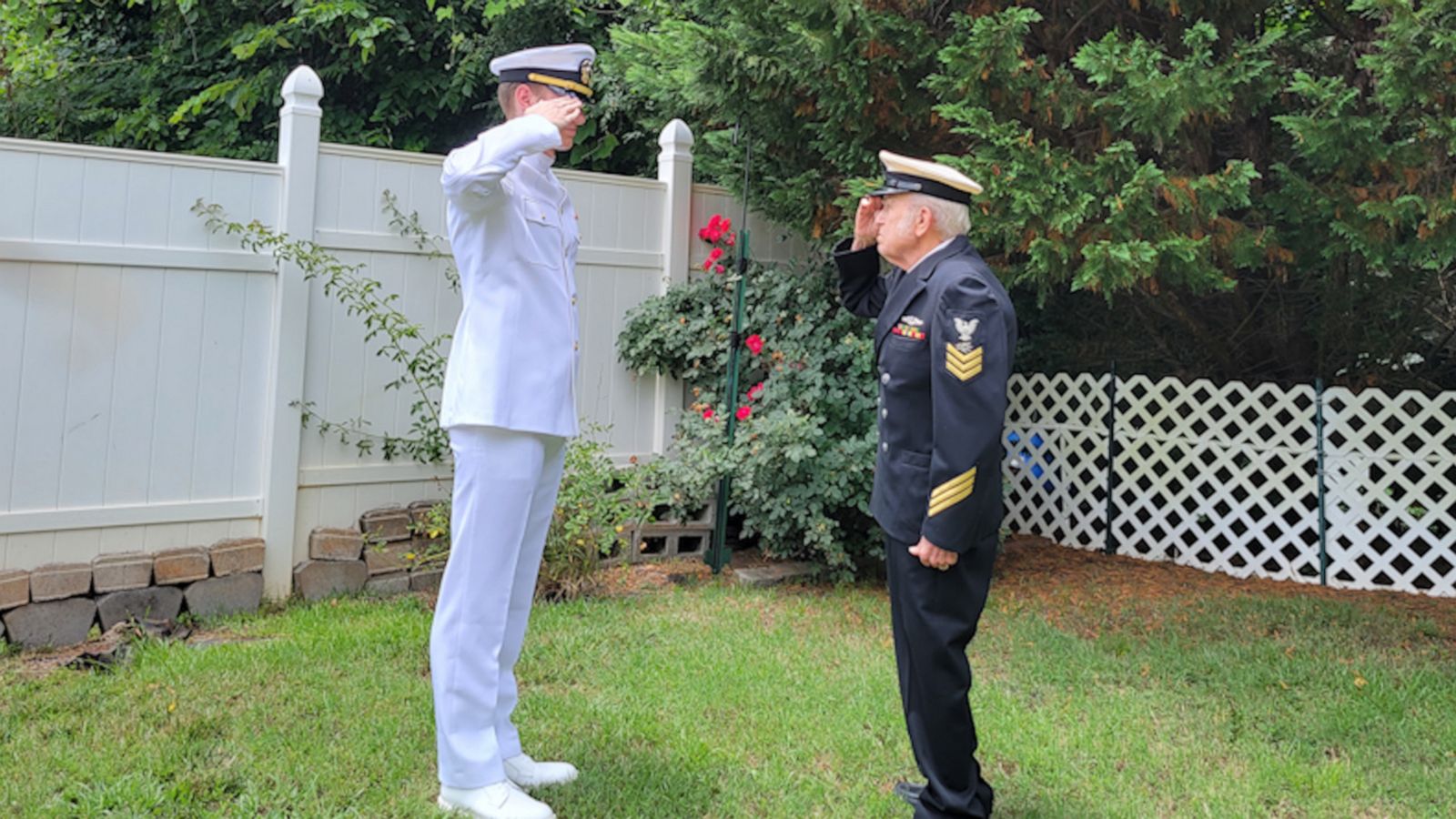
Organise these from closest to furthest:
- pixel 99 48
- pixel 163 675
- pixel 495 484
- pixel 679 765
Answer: pixel 495 484
pixel 679 765
pixel 163 675
pixel 99 48

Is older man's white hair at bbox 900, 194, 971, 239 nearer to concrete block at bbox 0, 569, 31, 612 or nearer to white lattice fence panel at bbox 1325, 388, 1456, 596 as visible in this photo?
concrete block at bbox 0, 569, 31, 612

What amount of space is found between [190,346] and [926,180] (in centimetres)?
324

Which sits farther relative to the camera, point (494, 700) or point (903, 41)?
point (903, 41)

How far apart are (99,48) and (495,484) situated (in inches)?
284

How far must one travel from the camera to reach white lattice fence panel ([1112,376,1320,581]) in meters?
5.72

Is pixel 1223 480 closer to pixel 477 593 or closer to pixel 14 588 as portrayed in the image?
pixel 477 593

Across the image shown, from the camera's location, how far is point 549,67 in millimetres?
2650

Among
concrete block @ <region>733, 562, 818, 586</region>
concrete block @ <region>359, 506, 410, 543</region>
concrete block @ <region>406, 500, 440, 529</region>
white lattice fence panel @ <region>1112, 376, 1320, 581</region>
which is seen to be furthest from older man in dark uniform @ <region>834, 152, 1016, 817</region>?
white lattice fence panel @ <region>1112, 376, 1320, 581</region>

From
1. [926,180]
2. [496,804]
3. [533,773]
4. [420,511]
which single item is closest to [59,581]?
[420,511]

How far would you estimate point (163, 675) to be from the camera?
11.9 feet

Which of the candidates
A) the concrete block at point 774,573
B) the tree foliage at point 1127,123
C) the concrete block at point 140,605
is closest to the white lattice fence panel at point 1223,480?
the tree foliage at point 1127,123

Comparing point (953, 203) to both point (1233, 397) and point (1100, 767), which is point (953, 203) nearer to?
point (1100, 767)

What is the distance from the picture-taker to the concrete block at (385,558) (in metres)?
4.85

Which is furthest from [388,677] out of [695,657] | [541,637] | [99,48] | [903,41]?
[99,48]
